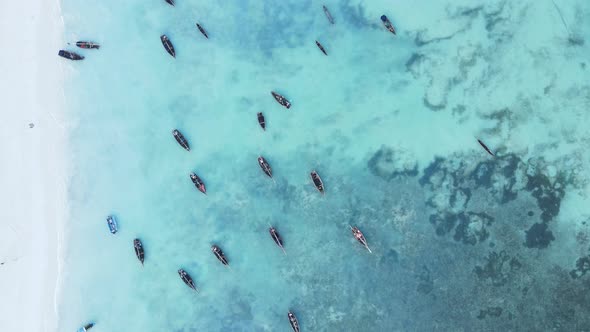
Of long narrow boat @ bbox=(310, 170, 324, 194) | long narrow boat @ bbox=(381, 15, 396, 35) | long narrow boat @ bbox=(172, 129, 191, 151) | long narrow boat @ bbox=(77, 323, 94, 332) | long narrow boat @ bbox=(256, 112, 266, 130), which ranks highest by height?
long narrow boat @ bbox=(381, 15, 396, 35)

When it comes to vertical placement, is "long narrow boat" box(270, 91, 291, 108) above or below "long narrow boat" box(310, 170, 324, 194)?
above

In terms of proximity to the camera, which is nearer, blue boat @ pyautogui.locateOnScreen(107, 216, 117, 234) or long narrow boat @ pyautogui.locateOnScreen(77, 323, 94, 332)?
long narrow boat @ pyautogui.locateOnScreen(77, 323, 94, 332)


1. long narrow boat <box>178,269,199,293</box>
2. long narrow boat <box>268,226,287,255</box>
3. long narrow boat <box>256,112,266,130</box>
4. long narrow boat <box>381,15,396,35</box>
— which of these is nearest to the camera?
long narrow boat <box>178,269,199,293</box>

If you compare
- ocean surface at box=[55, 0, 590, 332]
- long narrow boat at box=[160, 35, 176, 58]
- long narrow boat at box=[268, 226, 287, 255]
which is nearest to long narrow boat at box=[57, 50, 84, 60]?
ocean surface at box=[55, 0, 590, 332]

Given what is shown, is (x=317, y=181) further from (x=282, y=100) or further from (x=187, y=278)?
(x=187, y=278)

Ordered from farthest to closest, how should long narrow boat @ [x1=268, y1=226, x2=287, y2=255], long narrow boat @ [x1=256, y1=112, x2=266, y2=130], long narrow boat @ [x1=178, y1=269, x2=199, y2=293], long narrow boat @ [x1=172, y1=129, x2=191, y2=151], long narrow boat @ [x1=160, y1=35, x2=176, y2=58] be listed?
long narrow boat @ [x1=160, y1=35, x2=176, y2=58] → long narrow boat @ [x1=256, y1=112, x2=266, y2=130] → long narrow boat @ [x1=172, y1=129, x2=191, y2=151] → long narrow boat @ [x1=268, y1=226, x2=287, y2=255] → long narrow boat @ [x1=178, y1=269, x2=199, y2=293]

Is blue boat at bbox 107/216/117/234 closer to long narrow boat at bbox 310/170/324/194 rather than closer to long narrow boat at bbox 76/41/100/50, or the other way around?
long narrow boat at bbox 76/41/100/50
